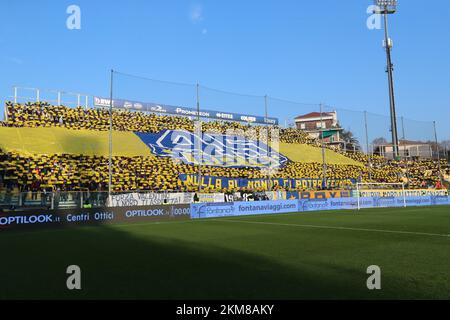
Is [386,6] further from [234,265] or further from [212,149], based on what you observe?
[234,265]

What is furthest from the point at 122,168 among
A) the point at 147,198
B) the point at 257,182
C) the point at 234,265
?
the point at 234,265

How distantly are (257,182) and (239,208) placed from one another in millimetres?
10794

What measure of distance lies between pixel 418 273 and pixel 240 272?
329cm

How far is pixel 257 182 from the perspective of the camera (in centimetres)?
3616

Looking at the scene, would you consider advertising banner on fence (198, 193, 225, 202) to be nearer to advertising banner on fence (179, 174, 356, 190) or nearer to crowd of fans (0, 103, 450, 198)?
crowd of fans (0, 103, 450, 198)

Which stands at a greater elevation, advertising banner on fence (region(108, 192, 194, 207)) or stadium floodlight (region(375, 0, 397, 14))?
stadium floodlight (region(375, 0, 397, 14))

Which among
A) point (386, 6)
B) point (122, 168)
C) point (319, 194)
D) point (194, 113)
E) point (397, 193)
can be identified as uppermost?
point (386, 6)

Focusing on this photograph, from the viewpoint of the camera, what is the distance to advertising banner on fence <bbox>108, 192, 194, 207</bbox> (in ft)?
82.1

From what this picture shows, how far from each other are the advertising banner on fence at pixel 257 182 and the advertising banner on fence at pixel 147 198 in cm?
410

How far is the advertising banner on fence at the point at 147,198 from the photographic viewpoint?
985 inches

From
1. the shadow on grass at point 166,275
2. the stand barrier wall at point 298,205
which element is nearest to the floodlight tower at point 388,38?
the stand barrier wall at point 298,205

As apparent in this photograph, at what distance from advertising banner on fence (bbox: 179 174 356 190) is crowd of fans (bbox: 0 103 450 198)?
0.70 m

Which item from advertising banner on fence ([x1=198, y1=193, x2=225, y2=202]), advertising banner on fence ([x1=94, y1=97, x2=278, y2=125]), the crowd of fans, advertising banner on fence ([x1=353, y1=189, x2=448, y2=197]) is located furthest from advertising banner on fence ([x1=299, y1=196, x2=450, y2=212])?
advertising banner on fence ([x1=94, y1=97, x2=278, y2=125])
